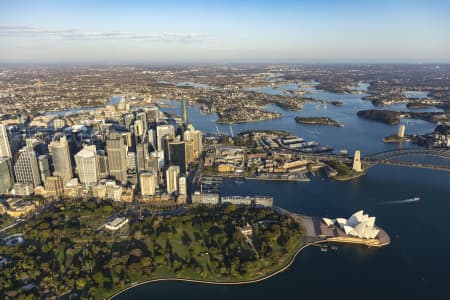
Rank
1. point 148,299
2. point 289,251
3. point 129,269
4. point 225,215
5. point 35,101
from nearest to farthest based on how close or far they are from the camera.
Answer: point 148,299 → point 129,269 → point 289,251 → point 225,215 → point 35,101

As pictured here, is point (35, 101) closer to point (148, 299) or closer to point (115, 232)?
point (115, 232)

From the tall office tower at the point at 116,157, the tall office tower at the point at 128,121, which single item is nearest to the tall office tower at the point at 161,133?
the tall office tower at the point at 116,157

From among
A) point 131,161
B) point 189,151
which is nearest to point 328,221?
point 189,151

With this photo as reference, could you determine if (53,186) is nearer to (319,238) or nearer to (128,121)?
(128,121)

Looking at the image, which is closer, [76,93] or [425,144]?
[425,144]

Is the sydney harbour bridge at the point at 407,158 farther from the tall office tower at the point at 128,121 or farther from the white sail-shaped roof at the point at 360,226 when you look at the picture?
the tall office tower at the point at 128,121

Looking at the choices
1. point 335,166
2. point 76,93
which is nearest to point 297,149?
point 335,166
